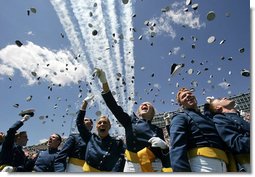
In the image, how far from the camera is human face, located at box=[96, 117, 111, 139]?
3.90 m

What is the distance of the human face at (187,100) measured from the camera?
3.26 m

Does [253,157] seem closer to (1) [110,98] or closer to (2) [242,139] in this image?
(2) [242,139]

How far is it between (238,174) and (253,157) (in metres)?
0.22

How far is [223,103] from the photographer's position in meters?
3.40

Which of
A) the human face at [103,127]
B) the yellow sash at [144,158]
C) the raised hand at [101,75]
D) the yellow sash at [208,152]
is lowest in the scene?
the yellow sash at [144,158]

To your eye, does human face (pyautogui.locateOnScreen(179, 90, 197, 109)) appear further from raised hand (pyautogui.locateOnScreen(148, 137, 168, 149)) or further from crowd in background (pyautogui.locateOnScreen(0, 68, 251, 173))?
raised hand (pyautogui.locateOnScreen(148, 137, 168, 149))

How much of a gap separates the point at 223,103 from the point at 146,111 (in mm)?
912

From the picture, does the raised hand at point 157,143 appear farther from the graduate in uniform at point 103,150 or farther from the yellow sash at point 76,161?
the yellow sash at point 76,161

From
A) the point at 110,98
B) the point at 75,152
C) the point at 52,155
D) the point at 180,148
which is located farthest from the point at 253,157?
the point at 52,155

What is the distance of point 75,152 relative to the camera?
4.66 meters

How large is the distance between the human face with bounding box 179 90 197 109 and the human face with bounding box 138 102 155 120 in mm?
502

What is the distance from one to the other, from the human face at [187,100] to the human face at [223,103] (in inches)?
11.7

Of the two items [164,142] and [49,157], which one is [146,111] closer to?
[164,142]

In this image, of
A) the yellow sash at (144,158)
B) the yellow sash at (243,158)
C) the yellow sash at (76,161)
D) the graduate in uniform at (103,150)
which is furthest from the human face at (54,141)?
the yellow sash at (243,158)
